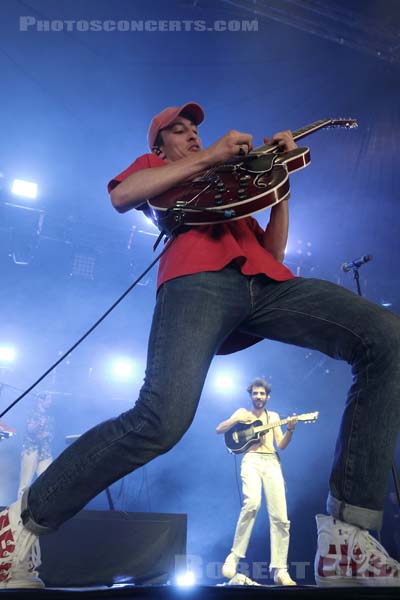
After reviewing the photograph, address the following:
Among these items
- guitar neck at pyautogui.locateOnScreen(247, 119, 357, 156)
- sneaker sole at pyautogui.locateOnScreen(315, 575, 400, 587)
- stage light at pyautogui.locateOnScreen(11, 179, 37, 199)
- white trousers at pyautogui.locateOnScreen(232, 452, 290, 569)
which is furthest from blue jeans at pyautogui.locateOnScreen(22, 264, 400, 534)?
stage light at pyautogui.locateOnScreen(11, 179, 37, 199)

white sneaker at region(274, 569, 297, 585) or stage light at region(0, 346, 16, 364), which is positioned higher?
stage light at region(0, 346, 16, 364)

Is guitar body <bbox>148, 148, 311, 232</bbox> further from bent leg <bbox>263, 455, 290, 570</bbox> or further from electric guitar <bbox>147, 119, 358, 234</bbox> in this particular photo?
bent leg <bbox>263, 455, 290, 570</bbox>

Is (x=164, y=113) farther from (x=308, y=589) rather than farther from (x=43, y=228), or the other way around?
(x=43, y=228)

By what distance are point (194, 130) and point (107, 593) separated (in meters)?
1.92

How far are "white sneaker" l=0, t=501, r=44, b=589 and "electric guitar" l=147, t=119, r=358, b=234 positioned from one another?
3.76 ft

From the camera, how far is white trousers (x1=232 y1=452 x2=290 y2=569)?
207 inches

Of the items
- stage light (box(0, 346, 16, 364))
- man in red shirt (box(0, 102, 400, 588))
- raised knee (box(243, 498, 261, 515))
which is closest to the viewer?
man in red shirt (box(0, 102, 400, 588))

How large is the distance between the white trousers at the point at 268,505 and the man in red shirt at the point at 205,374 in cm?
423

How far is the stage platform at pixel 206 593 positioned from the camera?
3.67 ft

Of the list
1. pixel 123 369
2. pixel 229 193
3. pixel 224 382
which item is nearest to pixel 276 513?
pixel 229 193

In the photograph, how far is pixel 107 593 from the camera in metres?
1.15

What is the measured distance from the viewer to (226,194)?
1780 mm

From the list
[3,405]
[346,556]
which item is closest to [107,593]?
[346,556]

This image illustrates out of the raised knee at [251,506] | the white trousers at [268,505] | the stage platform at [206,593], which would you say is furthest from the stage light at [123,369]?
the stage platform at [206,593]
